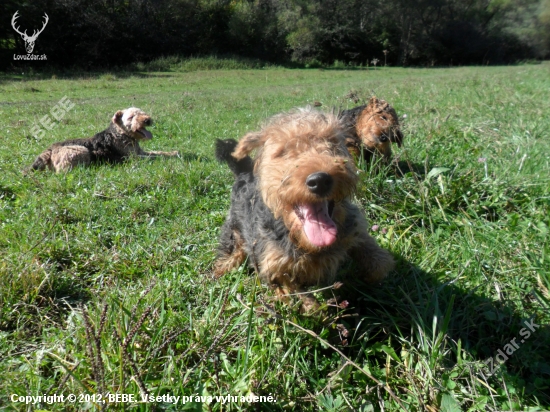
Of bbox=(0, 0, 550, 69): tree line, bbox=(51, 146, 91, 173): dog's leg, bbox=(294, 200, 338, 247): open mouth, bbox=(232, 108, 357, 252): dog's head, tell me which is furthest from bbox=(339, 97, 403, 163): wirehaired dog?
bbox=(0, 0, 550, 69): tree line

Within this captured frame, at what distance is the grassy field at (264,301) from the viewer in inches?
79.8

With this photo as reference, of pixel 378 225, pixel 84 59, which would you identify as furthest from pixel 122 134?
pixel 84 59

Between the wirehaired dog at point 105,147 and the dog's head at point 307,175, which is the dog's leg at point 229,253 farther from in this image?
the wirehaired dog at point 105,147

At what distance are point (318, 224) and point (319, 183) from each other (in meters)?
0.33

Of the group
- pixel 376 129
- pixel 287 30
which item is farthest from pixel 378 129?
pixel 287 30

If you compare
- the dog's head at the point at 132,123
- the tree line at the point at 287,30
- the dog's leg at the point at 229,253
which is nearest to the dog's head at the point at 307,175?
the dog's leg at the point at 229,253

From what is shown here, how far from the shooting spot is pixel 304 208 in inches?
98.0

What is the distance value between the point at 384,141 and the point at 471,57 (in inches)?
2303

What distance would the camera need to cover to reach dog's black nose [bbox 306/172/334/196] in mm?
2299

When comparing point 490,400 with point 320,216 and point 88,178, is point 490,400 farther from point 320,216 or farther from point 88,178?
point 88,178

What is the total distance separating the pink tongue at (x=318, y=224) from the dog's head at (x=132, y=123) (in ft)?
20.1

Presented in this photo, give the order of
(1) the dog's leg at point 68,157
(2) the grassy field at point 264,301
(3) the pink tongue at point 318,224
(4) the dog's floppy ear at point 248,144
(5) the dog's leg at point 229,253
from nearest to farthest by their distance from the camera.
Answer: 1. (2) the grassy field at point 264,301
2. (3) the pink tongue at point 318,224
3. (4) the dog's floppy ear at point 248,144
4. (5) the dog's leg at point 229,253
5. (1) the dog's leg at point 68,157

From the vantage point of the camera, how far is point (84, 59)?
95.6 feet

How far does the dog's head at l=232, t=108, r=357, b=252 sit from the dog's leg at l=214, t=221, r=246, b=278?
75cm
